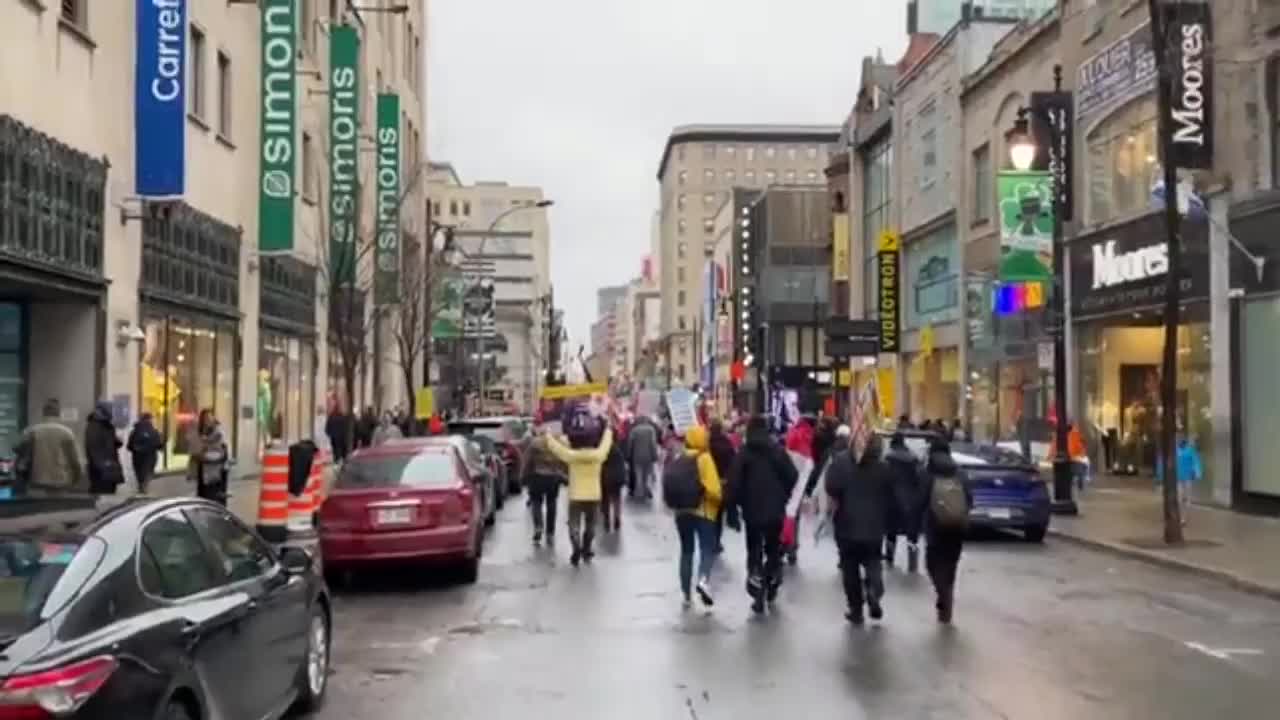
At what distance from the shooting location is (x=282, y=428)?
3728 centimetres

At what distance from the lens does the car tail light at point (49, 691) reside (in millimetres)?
5262

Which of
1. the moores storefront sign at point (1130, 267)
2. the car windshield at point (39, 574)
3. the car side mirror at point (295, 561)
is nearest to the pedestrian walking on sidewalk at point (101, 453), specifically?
the car side mirror at point (295, 561)

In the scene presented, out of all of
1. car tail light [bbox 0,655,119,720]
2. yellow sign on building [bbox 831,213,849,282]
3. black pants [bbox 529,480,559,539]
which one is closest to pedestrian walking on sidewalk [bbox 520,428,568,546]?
black pants [bbox 529,480,559,539]

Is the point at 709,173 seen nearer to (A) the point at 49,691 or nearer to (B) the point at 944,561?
(B) the point at 944,561

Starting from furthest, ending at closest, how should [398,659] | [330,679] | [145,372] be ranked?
[145,372] < [398,659] < [330,679]

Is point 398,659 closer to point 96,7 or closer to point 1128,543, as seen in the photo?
point 1128,543

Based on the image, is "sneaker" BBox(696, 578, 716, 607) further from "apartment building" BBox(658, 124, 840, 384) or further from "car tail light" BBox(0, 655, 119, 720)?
"apartment building" BBox(658, 124, 840, 384)

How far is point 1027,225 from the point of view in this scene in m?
30.7

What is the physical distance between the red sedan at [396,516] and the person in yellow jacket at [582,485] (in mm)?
1920

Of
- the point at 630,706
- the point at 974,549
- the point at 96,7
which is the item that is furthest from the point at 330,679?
the point at 96,7

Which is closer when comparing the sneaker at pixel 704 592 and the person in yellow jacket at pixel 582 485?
the sneaker at pixel 704 592

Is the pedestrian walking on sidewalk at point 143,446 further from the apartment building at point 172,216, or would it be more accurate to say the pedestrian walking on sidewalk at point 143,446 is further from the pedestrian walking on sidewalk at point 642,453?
the pedestrian walking on sidewalk at point 642,453

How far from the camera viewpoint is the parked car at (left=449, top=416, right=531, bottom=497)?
31.2m

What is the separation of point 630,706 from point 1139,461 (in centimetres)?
2676
